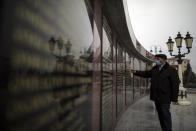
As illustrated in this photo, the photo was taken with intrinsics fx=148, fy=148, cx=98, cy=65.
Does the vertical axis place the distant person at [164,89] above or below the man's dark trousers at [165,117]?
above

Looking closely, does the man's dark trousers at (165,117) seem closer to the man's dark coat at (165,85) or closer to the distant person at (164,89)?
the distant person at (164,89)

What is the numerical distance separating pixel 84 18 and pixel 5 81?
49.6 inches

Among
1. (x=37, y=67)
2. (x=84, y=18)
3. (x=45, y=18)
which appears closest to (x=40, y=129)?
(x=37, y=67)

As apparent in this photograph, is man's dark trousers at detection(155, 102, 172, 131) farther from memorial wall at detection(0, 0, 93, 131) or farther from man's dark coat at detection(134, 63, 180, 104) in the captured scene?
memorial wall at detection(0, 0, 93, 131)

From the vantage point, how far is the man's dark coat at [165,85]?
348 cm

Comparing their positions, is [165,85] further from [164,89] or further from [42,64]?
[42,64]

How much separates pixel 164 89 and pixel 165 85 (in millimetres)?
107

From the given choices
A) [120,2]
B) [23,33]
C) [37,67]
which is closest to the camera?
[23,33]

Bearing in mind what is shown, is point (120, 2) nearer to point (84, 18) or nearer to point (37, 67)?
point (84, 18)

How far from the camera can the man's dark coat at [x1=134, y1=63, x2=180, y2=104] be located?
348 cm

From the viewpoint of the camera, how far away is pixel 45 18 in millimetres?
929

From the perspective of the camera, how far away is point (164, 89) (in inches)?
139

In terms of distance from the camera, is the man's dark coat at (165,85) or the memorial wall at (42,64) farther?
the man's dark coat at (165,85)

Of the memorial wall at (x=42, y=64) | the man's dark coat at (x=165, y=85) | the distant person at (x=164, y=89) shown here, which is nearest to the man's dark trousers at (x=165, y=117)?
the distant person at (x=164, y=89)
